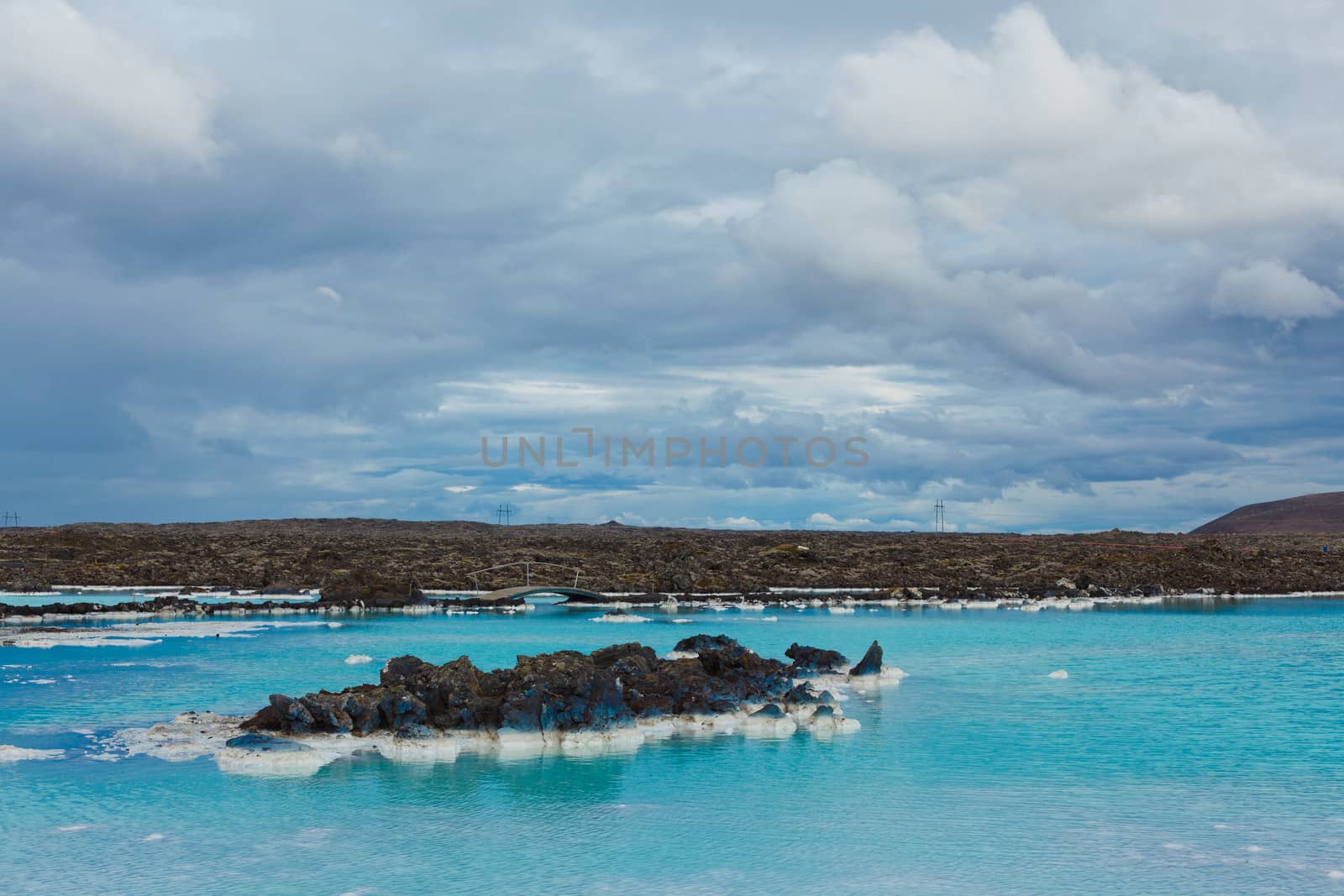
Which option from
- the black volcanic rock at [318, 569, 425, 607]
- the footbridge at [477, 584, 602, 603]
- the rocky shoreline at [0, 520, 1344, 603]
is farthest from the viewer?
the rocky shoreline at [0, 520, 1344, 603]

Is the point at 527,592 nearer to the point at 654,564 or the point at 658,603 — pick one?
the point at 658,603

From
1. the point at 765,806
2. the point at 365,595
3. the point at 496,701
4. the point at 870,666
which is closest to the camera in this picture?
the point at 765,806

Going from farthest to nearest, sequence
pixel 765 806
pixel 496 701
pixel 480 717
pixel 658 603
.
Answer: pixel 658 603, pixel 496 701, pixel 480 717, pixel 765 806

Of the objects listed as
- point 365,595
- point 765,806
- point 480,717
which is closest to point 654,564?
point 365,595

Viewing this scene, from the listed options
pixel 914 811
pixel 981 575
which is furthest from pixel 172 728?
pixel 981 575

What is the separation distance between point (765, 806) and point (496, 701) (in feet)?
19.0

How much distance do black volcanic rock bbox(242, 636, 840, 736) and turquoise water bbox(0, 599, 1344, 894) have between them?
1.08m

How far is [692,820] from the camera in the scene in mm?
14969

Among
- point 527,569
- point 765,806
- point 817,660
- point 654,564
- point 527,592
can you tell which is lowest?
point 765,806

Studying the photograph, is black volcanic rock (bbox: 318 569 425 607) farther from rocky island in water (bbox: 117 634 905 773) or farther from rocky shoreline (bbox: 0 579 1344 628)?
rocky island in water (bbox: 117 634 905 773)

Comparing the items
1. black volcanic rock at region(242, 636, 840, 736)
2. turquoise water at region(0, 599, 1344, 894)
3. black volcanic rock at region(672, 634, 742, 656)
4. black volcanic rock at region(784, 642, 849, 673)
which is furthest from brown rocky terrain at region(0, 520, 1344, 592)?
turquoise water at region(0, 599, 1344, 894)

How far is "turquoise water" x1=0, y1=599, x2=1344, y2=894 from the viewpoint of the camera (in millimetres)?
12664

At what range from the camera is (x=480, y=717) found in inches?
758

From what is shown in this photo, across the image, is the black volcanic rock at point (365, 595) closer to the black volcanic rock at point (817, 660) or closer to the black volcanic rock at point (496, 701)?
the black volcanic rock at point (817, 660)
